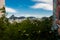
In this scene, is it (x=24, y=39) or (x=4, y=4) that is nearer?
(x=24, y=39)

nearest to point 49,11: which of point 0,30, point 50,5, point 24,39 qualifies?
point 50,5

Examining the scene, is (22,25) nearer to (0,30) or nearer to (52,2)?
(0,30)

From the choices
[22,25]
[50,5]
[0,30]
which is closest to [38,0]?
[50,5]

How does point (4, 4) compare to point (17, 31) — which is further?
point (4, 4)

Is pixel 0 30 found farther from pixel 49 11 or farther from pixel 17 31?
pixel 49 11

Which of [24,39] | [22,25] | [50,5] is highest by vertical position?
[50,5]

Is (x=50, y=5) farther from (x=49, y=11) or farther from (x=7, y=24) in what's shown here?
(x=7, y=24)

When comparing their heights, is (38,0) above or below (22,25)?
above

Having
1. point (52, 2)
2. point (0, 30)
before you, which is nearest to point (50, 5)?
point (52, 2)

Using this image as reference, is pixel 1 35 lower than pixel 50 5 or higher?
lower
